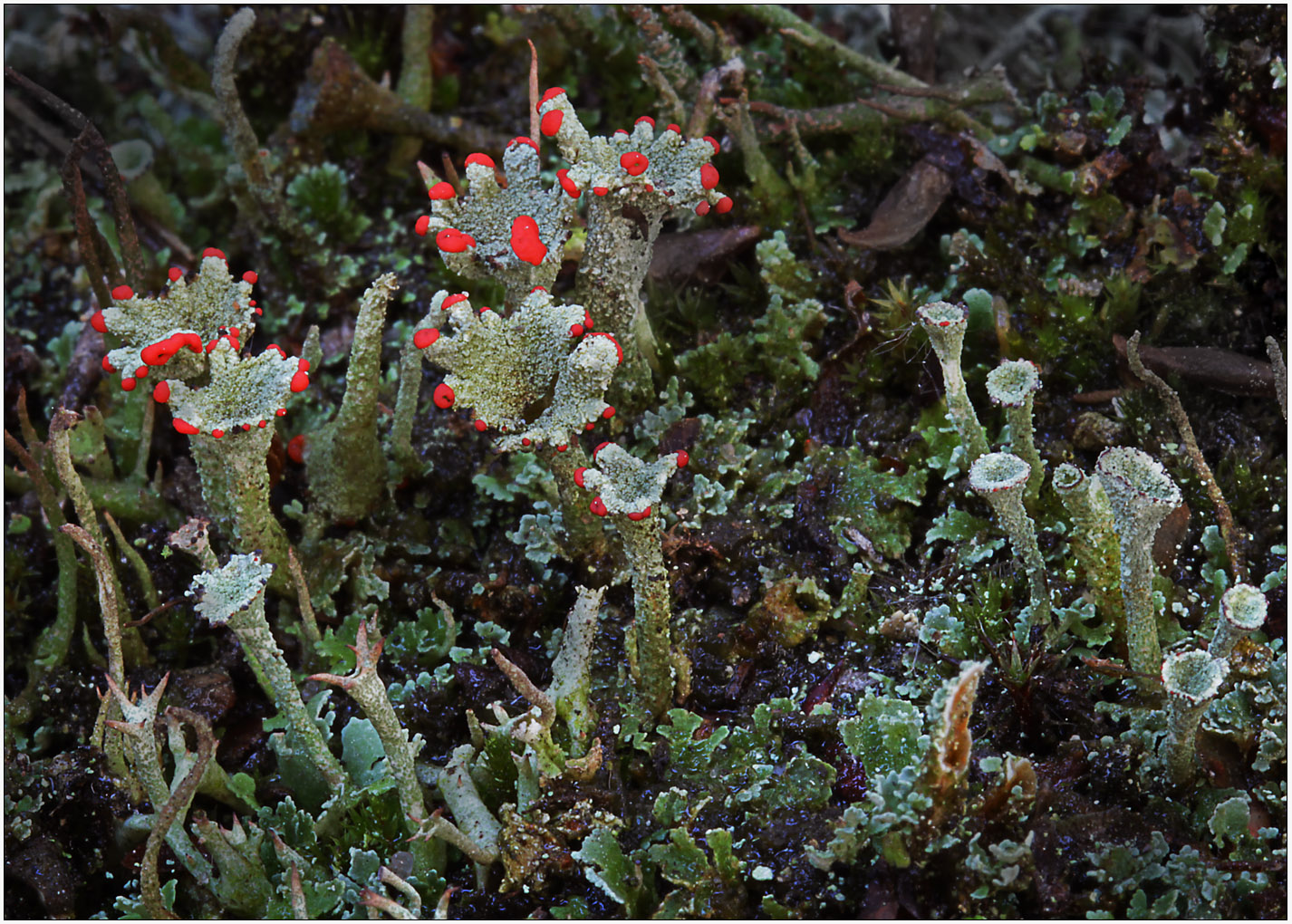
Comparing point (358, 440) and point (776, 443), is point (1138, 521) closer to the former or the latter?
point (776, 443)

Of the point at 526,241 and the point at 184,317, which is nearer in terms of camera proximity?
the point at 526,241

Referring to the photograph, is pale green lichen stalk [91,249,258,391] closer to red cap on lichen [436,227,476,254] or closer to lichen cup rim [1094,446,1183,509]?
red cap on lichen [436,227,476,254]

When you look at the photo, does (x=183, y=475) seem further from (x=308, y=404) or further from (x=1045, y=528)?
(x=1045, y=528)

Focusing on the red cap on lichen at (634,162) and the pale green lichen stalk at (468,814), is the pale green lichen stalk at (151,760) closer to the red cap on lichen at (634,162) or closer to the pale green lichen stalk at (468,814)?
the pale green lichen stalk at (468,814)

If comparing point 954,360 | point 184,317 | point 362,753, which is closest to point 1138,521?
point 954,360

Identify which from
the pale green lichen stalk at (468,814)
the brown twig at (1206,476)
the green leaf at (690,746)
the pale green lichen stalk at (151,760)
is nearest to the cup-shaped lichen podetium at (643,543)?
the green leaf at (690,746)

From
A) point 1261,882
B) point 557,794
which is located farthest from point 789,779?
point 1261,882
